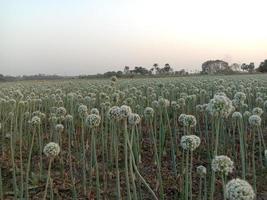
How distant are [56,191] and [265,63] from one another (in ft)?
228

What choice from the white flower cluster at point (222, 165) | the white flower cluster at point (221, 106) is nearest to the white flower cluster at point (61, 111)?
the white flower cluster at point (221, 106)

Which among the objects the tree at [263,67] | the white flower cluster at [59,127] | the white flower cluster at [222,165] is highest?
the white flower cluster at [222,165]

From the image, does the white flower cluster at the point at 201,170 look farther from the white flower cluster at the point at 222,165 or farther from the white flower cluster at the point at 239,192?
the white flower cluster at the point at 239,192

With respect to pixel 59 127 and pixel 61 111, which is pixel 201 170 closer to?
pixel 59 127

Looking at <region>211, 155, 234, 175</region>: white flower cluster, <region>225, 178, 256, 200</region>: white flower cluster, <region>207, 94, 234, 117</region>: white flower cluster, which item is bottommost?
<region>211, 155, 234, 175</region>: white flower cluster

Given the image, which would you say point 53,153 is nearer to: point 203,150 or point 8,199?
point 8,199

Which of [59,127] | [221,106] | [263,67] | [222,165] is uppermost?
[221,106]

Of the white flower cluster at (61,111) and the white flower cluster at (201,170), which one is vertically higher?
the white flower cluster at (61,111)

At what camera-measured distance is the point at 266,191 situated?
7898 millimetres

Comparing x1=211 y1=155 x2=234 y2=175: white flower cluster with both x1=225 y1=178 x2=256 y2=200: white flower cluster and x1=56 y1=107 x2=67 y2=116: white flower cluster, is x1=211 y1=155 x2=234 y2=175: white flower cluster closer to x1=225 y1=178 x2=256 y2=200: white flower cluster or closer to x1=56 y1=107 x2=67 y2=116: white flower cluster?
x1=225 y1=178 x2=256 y2=200: white flower cluster

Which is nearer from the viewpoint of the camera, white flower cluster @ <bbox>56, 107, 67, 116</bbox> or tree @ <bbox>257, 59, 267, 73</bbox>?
white flower cluster @ <bbox>56, 107, 67, 116</bbox>

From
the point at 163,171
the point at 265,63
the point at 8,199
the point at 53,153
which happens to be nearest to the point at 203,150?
the point at 163,171

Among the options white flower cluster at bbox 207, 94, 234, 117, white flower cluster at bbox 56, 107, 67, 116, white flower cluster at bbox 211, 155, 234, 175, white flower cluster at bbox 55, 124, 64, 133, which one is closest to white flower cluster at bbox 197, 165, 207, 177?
white flower cluster at bbox 207, 94, 234, 117

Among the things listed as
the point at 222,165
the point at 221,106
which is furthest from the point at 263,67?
the point at 222,165
